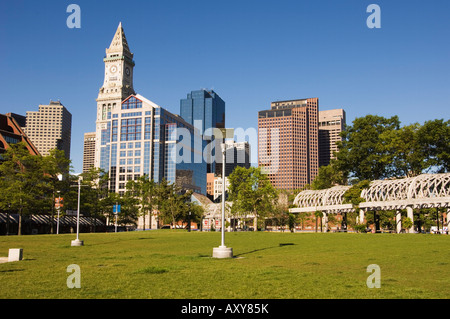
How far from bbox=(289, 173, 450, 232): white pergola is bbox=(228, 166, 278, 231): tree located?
5.37 meters

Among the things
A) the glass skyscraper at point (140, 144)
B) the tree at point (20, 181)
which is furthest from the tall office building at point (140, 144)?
the tree at point (20, 181)

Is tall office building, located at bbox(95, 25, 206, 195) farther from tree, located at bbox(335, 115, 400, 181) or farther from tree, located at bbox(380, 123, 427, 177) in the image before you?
tree, located at bbox(380, 123, 427, 177)

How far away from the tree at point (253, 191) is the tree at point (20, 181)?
35522 mm

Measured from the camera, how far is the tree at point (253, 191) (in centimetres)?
7581

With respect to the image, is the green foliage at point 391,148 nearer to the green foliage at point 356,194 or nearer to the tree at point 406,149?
the tree at point 406,149

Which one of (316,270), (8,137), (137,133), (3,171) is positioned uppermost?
(137,133)

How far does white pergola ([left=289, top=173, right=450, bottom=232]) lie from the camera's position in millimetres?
50375

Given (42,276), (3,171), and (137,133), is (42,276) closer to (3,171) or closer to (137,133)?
(3,171)

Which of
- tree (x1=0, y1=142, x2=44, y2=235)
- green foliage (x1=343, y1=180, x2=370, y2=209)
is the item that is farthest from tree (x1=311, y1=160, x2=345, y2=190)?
tree (x1=0, y1=142, x2=44, y2=235)

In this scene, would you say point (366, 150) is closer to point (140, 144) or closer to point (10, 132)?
point (10, 132)

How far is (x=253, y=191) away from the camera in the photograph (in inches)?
2987
